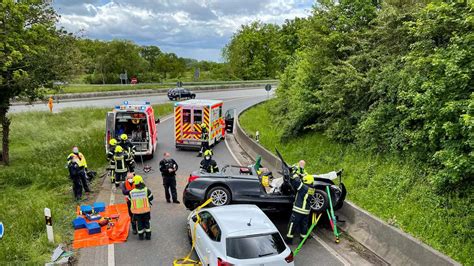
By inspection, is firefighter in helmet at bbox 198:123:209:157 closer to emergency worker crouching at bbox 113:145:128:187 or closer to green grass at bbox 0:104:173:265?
green grass at bbox 0:104:173:265

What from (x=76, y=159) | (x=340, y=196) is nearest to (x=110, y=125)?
(x=76, y=159)

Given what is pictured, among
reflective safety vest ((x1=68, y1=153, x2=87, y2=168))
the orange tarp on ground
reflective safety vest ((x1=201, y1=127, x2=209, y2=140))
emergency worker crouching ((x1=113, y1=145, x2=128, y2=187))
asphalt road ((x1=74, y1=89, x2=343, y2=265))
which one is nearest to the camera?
asphalt road ((x1=74, y1=89, x2=343, y2=265))

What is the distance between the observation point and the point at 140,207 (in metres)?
9.25

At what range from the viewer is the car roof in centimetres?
700

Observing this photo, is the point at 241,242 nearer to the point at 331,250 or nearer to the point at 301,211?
the point at 301,211

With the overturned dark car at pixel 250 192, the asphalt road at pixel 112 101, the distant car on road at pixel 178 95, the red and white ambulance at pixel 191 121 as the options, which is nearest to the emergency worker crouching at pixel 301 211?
the overturned dark car at pixel 250 192

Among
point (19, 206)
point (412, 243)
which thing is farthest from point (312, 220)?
point (19, 206)

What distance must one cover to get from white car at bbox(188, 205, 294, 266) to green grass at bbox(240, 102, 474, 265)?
11.4 feet

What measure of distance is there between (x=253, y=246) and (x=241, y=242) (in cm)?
22

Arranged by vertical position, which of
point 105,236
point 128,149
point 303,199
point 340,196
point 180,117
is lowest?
point 105,236

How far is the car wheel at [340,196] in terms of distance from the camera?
10.2m

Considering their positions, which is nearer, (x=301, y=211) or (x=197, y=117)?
(x=301, y=211)

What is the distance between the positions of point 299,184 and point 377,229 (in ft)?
6.79

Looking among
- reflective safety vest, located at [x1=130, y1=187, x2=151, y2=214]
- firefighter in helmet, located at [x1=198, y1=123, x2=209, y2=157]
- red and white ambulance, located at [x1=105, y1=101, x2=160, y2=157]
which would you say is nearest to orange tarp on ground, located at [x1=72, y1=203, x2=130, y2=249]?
reflective safety vest, located at [x1=130, y1=187, x2=151, y2=214]
